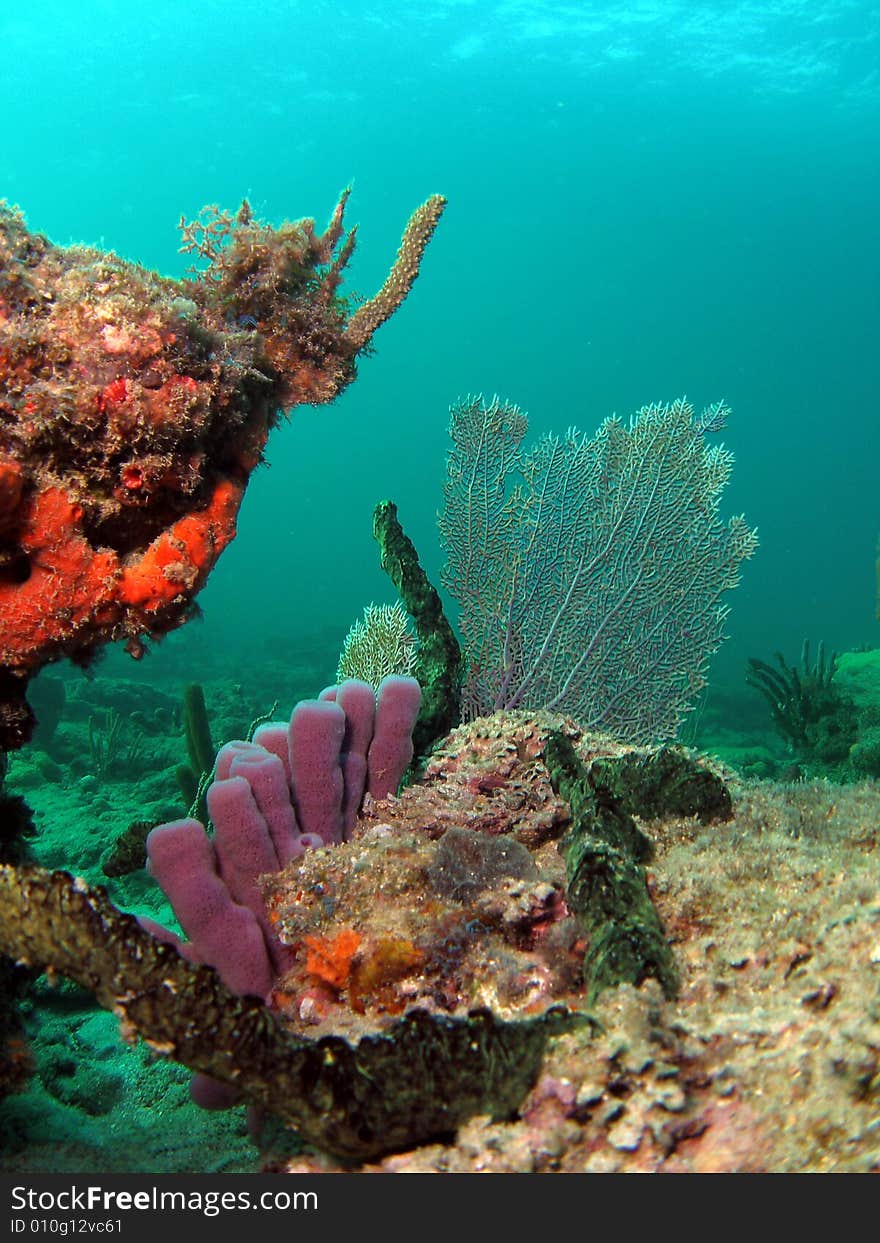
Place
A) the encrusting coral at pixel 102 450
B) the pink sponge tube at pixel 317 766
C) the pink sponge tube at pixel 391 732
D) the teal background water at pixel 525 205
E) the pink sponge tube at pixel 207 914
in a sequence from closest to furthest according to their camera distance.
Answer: the encrusting coral at pixel 102 450, the pink sponge tube at pixel 207 914, the pink sponge tube at pixel 317 766, the pink sponge tube at pixel 391 732, the teal background water at pixel 525 205

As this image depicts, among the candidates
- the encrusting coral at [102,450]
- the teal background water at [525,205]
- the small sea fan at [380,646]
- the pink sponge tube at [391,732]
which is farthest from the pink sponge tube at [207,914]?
the teal background water at [525,205]

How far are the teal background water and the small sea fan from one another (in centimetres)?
1886

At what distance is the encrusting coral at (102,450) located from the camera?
8.29 ft

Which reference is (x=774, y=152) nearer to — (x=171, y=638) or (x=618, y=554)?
(x=171, y=638)

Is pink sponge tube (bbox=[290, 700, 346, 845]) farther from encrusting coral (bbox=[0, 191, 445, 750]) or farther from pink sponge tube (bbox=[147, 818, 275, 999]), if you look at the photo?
encrusting coral (bbox=[0, 191, 445, 750])

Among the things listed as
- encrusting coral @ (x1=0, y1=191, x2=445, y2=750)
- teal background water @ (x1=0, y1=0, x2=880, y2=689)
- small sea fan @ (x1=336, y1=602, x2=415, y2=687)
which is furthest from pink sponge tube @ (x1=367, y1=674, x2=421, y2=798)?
teal background water @ (x1=0, y1=0, x2=880, y2=689)

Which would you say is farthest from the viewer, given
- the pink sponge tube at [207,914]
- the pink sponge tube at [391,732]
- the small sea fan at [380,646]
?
the small sea fan at [380,646]

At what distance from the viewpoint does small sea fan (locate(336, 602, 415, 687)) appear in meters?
5.45

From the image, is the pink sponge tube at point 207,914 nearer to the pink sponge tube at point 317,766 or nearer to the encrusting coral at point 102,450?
the pink sponge tube at point 317,766

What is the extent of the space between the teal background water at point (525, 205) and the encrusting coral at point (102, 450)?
2139cm

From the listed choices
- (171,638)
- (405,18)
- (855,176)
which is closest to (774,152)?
(855,176)

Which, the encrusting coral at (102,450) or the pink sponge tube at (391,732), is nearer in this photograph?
the encrusting coral at (102,450)

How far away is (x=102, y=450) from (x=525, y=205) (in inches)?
4161

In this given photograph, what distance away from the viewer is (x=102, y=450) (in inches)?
104
